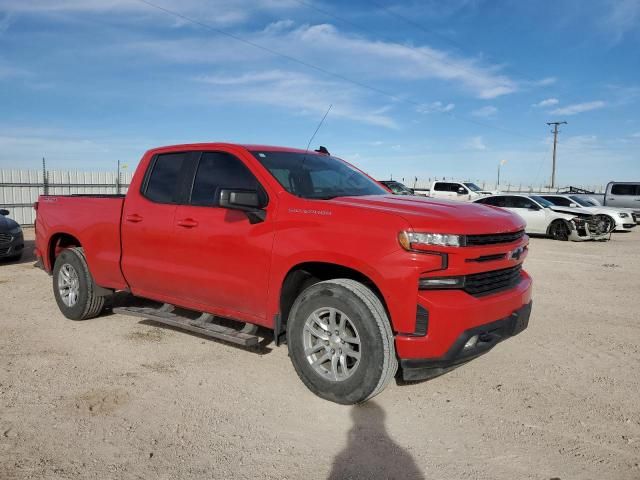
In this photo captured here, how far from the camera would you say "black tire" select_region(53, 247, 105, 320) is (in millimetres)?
5590

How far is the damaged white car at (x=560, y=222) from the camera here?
51.1 ft

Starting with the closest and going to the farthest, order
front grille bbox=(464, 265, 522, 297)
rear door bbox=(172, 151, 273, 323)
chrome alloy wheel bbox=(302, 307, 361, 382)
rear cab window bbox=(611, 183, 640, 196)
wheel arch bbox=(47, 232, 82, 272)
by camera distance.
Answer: front grille bbox=(464, 265, 522, 297) < chrome alloy wheel bbox=(302, 307, 361, 382) < rear door bbox=(172, 151, 273, 323) < wheel arch bbox=(47, 232, 82, 272) < rear cab window bbox=(611, 183, 640, 196)

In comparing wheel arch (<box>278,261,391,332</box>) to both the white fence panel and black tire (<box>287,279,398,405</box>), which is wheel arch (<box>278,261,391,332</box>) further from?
the white fence panel

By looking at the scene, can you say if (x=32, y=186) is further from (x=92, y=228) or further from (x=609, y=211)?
(x=609, y=211)

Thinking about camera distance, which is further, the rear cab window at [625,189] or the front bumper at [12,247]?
the rear cab window at [625,189]

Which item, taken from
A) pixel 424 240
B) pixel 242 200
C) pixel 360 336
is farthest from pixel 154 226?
pixel 424 240

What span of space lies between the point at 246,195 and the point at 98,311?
3036mm

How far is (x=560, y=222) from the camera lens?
15.9m

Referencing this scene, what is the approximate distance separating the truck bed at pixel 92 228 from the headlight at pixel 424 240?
3.17 meters

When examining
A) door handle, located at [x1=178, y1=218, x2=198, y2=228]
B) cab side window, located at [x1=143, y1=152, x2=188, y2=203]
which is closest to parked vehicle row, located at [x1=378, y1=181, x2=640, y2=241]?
cab side window, located at [x1=143, y1=152, x2=188, y2=203]

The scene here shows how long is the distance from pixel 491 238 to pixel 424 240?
637mm

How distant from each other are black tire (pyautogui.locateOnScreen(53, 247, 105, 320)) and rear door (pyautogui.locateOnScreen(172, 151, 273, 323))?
4.86 ft

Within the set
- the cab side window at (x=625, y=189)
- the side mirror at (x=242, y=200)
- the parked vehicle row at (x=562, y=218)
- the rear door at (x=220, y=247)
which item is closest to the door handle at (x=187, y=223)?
the rear door at (x=220, y=247)

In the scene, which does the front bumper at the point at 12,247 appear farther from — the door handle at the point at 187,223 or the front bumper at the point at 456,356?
the front bumper at the point at 456,356
